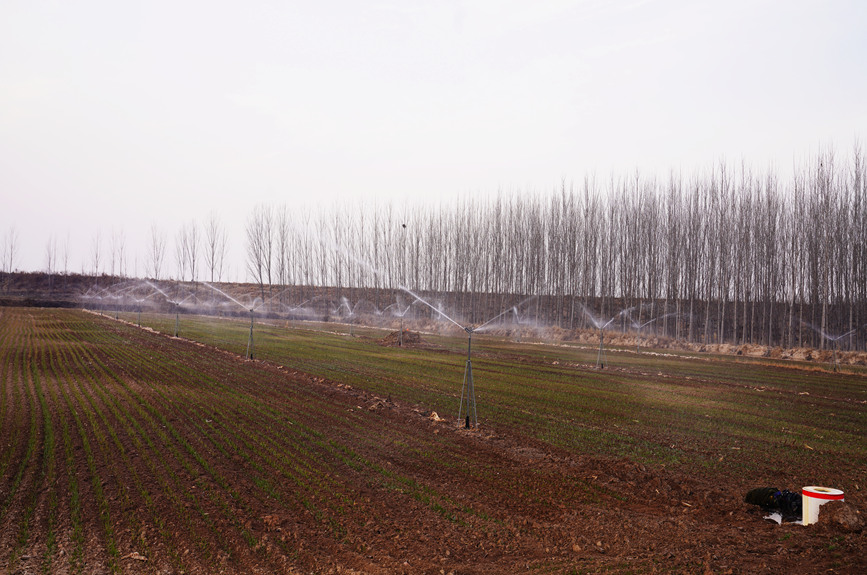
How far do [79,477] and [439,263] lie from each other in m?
73.5

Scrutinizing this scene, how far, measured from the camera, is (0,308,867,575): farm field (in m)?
7.27

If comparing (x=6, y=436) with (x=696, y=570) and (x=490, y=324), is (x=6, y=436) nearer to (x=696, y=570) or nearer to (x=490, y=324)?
(x=696, y=570)

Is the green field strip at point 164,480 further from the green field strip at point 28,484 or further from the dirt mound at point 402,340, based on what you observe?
the dirt mound at point 402,340

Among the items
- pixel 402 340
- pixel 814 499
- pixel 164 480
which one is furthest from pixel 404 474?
pixel 402 340

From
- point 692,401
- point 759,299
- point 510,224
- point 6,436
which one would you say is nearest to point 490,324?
point 510,224

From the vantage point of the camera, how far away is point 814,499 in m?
8.19

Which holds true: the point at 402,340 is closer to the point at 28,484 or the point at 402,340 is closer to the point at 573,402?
the point at 573,402

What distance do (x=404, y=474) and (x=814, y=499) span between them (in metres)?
6.82

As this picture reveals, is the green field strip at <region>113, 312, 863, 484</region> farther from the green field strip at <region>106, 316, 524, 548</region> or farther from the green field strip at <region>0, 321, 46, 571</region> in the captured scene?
the green field strip at <region>0, 321, 46, 571</region>

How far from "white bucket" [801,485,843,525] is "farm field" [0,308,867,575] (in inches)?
11.9

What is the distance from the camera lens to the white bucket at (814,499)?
8.09 metres

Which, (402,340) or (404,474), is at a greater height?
(402,340)

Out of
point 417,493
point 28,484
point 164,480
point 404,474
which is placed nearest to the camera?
point 28,484

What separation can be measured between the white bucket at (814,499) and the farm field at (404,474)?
0.99 ft
